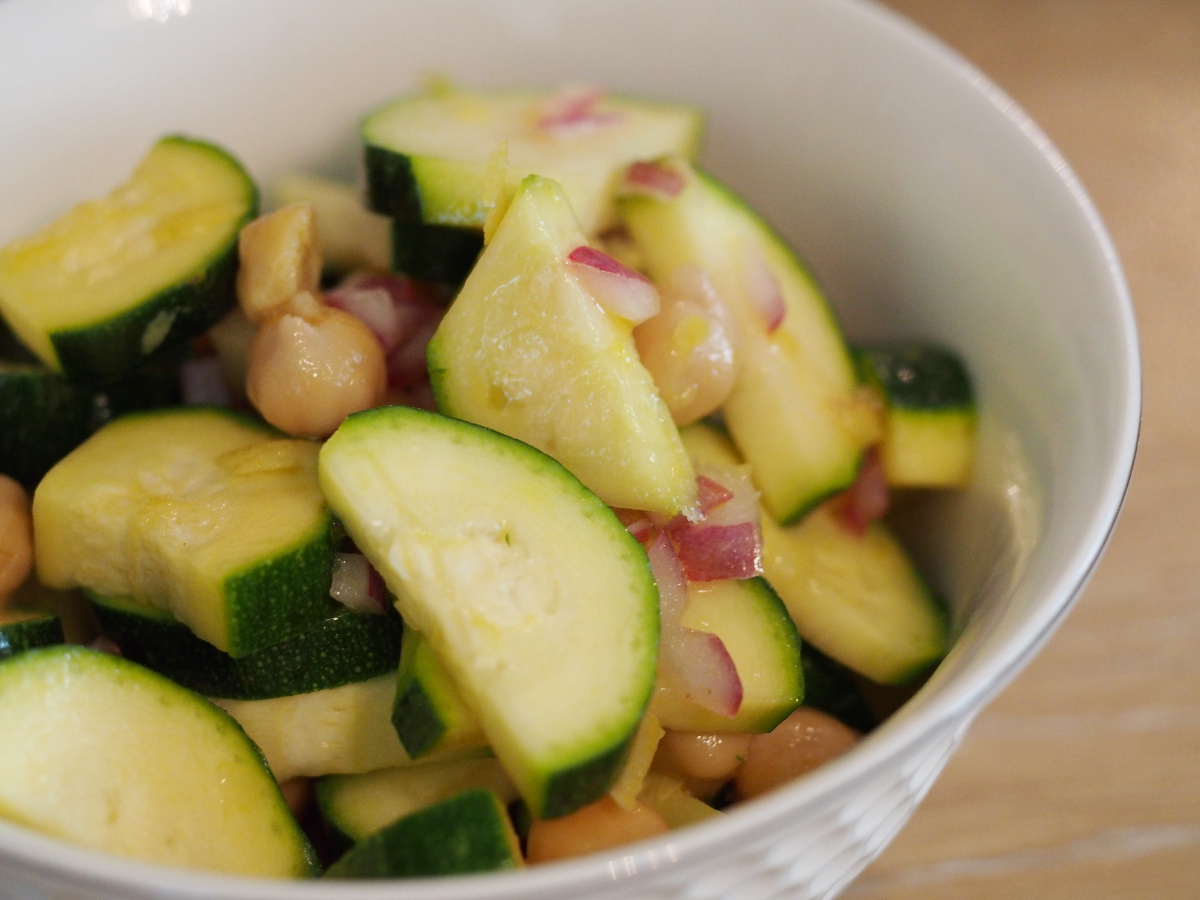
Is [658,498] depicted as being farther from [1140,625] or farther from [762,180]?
[1140,625]

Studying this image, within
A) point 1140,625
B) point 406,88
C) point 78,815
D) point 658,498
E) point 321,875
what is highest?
point 406,88

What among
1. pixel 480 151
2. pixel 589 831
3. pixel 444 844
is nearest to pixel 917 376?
pixel 480 151

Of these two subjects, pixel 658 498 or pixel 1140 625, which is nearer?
pixel 658 498

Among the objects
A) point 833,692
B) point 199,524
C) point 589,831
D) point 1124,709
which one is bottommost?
point 1124,709

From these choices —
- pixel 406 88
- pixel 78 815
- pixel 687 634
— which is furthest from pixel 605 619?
pixel 406 88

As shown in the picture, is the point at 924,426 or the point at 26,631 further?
the point at 924,426

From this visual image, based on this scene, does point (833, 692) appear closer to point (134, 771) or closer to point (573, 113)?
point (134, 771)

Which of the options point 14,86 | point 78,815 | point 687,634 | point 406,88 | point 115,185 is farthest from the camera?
point 406,88
